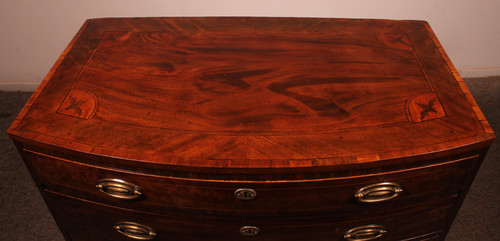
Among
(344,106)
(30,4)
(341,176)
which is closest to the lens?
(341,176)

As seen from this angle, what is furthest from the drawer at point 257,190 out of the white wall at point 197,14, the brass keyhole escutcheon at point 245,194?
the white wall at point 197,14

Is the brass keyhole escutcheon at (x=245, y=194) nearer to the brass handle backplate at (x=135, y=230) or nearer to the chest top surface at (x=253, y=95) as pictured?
the chest top surface at (x=253, y=95)

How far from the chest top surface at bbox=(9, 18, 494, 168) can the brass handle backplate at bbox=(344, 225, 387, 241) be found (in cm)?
30

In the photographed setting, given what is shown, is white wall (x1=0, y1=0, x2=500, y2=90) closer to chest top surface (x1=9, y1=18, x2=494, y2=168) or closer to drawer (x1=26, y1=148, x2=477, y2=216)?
chest top surface (x1=9, y1=18, x2=494, y2=168)

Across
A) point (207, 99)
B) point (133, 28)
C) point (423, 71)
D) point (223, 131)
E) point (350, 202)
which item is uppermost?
point (133, 28)

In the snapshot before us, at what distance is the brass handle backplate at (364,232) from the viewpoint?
1.17 m

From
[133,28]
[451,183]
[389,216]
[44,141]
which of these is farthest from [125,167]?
[451,183]

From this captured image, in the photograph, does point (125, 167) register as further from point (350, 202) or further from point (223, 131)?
point (350, 202)

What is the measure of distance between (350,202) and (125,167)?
55 cm

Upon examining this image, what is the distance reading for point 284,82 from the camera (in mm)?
1186

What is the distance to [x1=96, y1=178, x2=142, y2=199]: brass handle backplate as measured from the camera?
1.05 meters

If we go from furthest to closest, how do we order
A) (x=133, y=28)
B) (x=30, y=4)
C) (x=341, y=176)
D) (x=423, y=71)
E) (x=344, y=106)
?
(x=30, y=4) < (x=133, y=28) < (x=423, y=71) < (x=344, y=106) < (x=341, y=176)

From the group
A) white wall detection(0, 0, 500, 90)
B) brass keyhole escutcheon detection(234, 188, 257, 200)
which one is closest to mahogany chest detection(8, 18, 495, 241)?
brass keyhole escutcheon detection(234, 188, 257, 200)

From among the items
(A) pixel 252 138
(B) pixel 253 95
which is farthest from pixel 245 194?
(B) pixel 253 95
